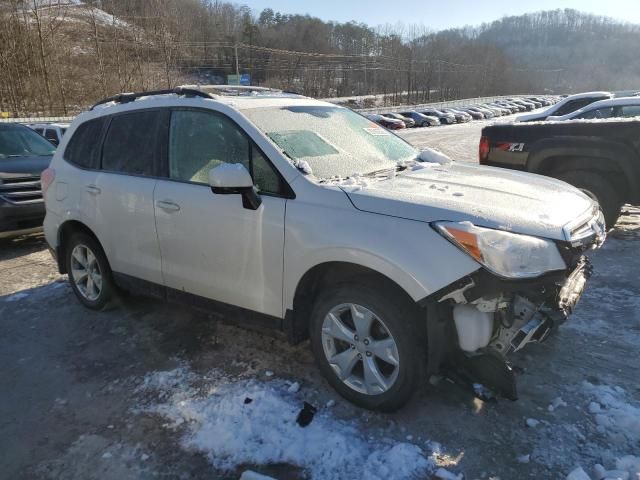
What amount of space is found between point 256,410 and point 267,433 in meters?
0.23

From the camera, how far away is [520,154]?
6.51 metres

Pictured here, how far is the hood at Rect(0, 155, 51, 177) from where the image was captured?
22.0ft

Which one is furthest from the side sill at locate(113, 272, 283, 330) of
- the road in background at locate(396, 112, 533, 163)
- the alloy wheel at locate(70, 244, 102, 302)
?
the road in background at locate(396, 112, 533, 163)

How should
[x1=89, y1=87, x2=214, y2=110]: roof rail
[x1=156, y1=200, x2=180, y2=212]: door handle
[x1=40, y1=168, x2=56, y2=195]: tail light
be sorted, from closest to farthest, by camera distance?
[x1=156, y1=200, x2=180, y2=212]: door handle, [x1=89, y1=87, x2=214, y2=110]: roof rail, [x1=40, y1=168, x2=56, y2=195]: tail light

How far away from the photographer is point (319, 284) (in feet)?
10.0

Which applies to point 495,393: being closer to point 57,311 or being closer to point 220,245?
point 220,245

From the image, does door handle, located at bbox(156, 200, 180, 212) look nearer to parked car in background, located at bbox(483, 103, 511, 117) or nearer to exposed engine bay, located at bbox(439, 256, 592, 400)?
exposed engine bay, located at bbox(439, 256, 592, 400)

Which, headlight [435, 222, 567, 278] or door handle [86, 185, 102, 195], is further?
door handle [86, 185, 102, 195]

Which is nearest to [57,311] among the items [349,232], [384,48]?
[349,232]

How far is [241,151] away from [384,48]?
109 m

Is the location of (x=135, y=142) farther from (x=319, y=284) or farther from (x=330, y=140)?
(x=319, y=284)

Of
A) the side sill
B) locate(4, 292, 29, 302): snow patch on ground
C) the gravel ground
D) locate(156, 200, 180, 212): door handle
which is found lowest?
locate(4, 292, 29, 302): snow patch on ground

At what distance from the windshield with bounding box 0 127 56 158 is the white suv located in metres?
4.29

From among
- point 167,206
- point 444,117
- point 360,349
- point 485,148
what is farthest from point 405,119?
point 360,349
